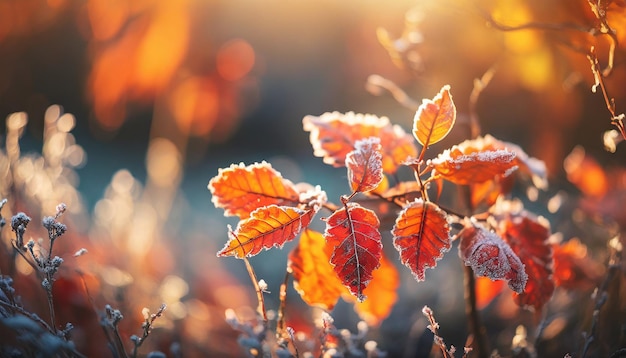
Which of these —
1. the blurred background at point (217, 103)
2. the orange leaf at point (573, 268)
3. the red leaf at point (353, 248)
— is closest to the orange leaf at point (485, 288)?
the orange leaf at point (573, 268)

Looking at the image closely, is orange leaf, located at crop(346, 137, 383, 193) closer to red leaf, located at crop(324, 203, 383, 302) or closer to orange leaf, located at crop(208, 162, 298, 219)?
red leaf, located at crop(324, 203, 383, 302)

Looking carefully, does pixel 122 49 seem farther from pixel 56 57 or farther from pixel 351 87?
pixel 56 57

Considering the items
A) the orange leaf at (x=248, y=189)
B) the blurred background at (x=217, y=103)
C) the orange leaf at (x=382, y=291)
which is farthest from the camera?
the blurred background at (x=217, y=103)

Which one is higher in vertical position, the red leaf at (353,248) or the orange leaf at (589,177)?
the red leaf at (353,248)

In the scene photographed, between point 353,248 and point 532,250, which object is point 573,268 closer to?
point 532,250

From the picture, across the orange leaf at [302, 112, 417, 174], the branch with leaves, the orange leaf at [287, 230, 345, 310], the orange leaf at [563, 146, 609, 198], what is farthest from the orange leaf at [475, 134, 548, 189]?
the orange leaf at [563, 146, 609, 198]

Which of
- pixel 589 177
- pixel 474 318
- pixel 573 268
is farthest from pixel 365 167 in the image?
pixel 589 177

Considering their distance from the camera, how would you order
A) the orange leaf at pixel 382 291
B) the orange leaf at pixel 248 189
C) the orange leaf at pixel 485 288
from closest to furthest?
the orange leaf at pixel 248 189, the orange leaf at pixel 382 291, the orange leaf at pixel 485 288

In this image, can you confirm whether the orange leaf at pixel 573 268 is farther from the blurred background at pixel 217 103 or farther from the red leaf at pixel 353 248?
the red leaf at pixel 353 248
